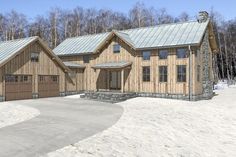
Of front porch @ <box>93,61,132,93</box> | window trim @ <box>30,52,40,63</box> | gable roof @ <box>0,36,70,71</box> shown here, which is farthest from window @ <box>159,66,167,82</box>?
window trim @ <box>30,52,40,63</box>

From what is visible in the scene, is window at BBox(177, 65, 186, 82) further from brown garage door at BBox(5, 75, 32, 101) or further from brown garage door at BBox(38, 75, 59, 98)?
brown garage door at BBox(5, 75, 32, 101)

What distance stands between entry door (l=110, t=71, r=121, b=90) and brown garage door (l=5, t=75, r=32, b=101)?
7910 millimetres

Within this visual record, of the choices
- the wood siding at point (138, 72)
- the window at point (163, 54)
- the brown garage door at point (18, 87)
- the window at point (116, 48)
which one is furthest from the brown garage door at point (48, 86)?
the window at point (163, 54)

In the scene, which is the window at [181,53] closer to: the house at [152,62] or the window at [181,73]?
the house at [152,62]

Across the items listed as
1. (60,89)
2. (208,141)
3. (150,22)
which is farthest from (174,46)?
(150,22)

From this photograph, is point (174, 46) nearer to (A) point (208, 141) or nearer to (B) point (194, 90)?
(B) point (194, 90)

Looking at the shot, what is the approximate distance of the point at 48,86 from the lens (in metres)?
28.8

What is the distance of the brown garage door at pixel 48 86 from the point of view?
28.1 meters

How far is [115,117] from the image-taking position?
15922 millimetres

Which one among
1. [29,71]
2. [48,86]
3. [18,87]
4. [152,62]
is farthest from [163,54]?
[18,87]

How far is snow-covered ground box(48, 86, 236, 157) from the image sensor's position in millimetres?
9602

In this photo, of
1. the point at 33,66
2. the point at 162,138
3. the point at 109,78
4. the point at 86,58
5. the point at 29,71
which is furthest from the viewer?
the point at 86,58

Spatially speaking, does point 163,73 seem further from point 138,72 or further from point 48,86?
point 48,86

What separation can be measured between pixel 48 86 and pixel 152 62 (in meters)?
9.65
